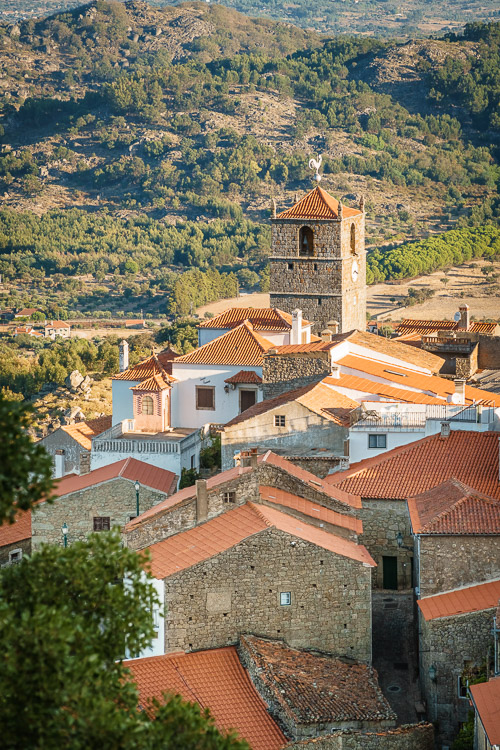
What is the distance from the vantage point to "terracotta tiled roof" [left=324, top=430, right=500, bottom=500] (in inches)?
1040

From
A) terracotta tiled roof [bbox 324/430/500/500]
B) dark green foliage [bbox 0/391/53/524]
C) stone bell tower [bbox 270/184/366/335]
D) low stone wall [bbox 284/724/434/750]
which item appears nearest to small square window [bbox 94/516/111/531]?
terracotta tiled roof [bbox 324/430/500/500]

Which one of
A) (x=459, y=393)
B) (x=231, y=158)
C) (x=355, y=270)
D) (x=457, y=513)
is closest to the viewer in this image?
(x=457, y=513)

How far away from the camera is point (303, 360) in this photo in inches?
1377

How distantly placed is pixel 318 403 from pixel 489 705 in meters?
13.7

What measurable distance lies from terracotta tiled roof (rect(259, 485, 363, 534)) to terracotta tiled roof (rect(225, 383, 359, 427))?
527 cm

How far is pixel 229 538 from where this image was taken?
2238cm

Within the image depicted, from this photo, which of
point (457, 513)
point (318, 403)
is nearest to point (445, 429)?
point (318, 403)

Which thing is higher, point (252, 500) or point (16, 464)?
point (252, 500)

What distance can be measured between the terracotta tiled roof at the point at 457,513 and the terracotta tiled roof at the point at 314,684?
8.32 ft

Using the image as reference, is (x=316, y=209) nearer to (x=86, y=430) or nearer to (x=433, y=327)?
(x=433, y=327)

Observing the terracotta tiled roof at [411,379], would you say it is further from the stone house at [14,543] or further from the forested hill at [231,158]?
the forested hill at [231,158]

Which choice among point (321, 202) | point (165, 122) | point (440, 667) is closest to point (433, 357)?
point (321, 202)

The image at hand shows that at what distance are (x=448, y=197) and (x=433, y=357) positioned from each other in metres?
101

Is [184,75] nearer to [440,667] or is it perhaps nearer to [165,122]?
[165,122]
